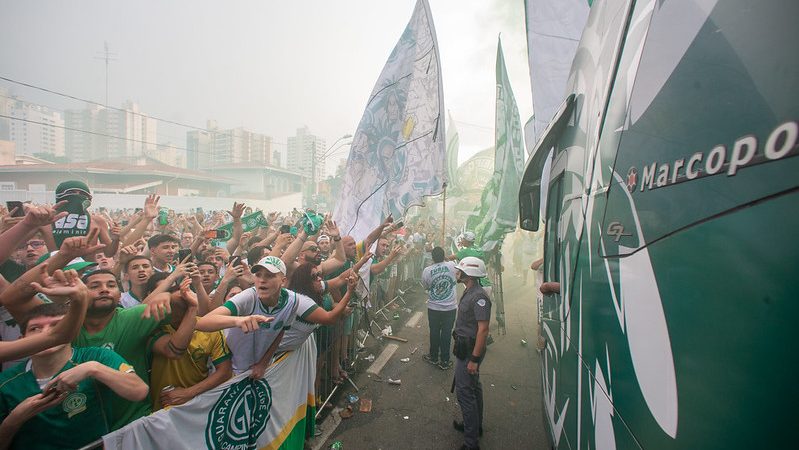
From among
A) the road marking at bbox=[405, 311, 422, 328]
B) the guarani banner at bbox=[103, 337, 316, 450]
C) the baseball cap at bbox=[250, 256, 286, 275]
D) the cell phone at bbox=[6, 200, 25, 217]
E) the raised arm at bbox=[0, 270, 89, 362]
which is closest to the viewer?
the raised arm at bbox=[0, 270, 89, 362]

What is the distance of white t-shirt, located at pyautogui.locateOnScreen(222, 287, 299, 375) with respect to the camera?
123 inches

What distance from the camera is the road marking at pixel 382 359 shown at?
5660mm

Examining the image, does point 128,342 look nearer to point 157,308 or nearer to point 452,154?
point 157,308

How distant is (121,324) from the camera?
275cm

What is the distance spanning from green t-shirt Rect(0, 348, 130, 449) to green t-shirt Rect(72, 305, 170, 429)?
0.38 feet

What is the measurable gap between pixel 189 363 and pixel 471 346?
2.81 meters

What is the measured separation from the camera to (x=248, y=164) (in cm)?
6366

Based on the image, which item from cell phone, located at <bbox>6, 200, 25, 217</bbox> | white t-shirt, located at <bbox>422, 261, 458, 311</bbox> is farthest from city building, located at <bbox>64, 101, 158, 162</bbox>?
white t-shirt, located at <bbox>422, 261, 458, 311</bbox>

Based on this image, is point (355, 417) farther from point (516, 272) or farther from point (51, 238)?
point (516, 272)

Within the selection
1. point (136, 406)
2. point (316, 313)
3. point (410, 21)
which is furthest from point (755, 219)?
point (410, 21)

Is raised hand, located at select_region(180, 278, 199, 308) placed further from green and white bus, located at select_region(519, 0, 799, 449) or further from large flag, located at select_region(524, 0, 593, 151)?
large flag, located at select_region(524, 0, 593, 151)

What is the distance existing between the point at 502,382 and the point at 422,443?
1981mm

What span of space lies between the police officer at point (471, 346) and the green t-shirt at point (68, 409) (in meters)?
3.06

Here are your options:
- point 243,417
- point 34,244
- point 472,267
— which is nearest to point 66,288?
point 243,417
